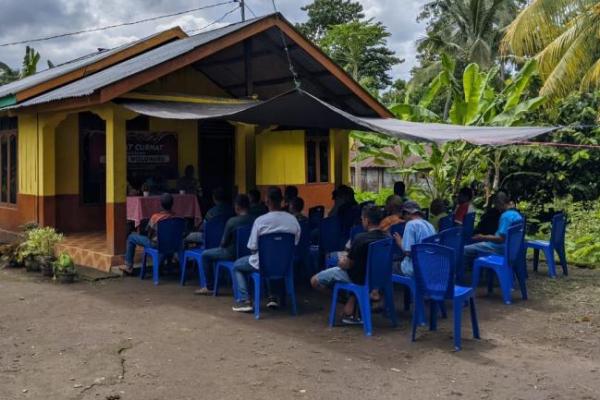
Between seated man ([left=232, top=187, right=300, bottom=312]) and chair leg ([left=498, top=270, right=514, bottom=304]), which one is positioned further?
chair leg ([left=498, top=270, right=514, bottom=304])

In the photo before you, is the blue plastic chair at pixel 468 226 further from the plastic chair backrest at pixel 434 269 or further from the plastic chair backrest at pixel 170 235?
the plastic chair backrest at pixel 170 235

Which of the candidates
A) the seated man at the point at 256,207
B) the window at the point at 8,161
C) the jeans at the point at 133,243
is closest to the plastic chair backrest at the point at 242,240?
the seated man at the point at 256,207

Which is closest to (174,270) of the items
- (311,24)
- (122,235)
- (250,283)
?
(122,235)

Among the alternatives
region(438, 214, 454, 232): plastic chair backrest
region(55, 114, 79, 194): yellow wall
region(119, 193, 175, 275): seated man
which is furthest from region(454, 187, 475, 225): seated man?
region(55, 114, 79, 194): yellow wall

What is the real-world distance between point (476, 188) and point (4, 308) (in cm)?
1132

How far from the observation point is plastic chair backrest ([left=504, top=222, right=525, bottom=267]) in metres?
7.17

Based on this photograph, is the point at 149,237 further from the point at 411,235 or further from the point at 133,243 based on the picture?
the point at 411,235

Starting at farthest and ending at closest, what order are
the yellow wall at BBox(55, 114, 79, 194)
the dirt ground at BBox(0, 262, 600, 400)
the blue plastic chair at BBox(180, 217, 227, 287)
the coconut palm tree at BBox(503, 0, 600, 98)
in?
the coconut palm tree at BBox(503, 0, 600, 98), the yellow wall at BBox(55, 114, 79, 194), the blue plastic chair at BBox(180, 217, 227, 287), the dirt ground at BBox(0, 262, 600, 400)

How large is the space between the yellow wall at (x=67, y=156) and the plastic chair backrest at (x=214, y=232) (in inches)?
187

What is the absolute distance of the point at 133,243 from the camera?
8.69m

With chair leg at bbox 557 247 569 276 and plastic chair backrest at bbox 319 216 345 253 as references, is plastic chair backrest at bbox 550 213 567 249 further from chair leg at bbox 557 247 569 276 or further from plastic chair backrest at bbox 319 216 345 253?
plastic chair backrest at bbox 319 216 345 253

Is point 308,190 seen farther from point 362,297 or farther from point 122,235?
point 362,297

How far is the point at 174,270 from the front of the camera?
933 cm

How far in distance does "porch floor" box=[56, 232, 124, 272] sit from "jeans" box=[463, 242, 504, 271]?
15.8 feet
